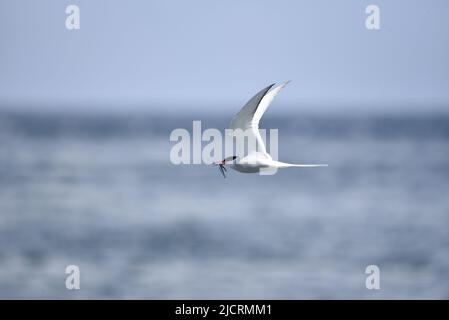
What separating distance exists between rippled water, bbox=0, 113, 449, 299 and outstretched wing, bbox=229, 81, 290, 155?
10.8 meters

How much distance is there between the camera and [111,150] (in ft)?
278

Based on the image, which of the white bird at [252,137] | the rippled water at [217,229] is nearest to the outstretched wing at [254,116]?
the white bird at [252,137]

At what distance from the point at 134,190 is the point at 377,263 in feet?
64.4

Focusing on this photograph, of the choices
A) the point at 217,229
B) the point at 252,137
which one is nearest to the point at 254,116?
the point at 252,137

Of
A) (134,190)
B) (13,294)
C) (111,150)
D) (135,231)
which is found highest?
(111,150)

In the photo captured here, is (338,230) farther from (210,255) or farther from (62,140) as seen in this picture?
(62,140)

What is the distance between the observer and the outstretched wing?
21.0 m

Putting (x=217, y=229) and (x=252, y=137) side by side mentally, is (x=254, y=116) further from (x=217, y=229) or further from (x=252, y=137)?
(x=217, y=229)

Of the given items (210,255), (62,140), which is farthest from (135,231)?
(62,140)

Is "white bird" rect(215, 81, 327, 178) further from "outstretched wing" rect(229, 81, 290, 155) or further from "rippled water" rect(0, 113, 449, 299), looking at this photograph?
"rippled water" rect(0, 113, 449, 299)

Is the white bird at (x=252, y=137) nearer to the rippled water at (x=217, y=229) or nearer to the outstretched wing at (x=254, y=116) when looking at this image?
the outstretched wing at (x=254, y=116)

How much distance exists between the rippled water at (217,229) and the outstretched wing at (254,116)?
10754mm

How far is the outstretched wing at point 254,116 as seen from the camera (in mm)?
21023

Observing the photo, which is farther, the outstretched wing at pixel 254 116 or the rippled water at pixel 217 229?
the rippled water at pixel 217 229
